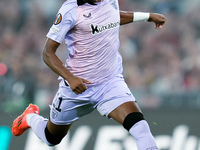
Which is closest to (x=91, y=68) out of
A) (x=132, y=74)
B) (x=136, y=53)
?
(x=132, y=74)

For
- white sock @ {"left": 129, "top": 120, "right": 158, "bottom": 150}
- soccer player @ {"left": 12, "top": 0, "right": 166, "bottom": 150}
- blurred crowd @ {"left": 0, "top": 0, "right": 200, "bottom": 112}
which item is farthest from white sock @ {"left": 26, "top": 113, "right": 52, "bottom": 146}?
blurred crowd @ {"left": 0, "top": 0, "right": 200, "bottom": 112}

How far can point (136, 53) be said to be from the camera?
10047 mm

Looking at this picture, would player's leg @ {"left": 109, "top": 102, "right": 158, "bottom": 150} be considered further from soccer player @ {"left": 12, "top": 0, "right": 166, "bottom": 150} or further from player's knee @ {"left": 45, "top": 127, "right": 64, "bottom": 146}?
player's knee @ {"left": 45, "top": 127, "right": 64, "bottom": 146}

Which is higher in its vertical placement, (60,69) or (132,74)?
(60,69)

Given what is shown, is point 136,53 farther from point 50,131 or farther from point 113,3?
point 113,3

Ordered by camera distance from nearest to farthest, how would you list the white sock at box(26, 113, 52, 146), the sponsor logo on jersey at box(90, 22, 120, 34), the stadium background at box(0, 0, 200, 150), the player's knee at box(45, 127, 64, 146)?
the sponsor logo on jersey at box(90, 22, 120, 34)
the player's knee at box(45, 127, 64, 146)
the white sock at box(26, 113, 52, 146)
the stadium background at box(0, 0, 200, 150)

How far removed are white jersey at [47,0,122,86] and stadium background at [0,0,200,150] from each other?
6.77 feet

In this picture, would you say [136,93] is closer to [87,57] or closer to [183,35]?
[183,35]

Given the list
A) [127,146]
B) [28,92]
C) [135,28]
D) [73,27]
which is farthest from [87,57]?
[135,28]

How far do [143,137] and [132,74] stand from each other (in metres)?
4.76

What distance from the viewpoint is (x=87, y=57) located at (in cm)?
522

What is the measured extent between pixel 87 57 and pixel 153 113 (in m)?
2.45

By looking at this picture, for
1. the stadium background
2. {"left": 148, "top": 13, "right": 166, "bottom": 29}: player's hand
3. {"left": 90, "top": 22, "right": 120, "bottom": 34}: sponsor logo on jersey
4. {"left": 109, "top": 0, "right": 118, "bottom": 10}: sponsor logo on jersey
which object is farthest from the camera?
the stadium background

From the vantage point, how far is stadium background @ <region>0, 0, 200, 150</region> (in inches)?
283
